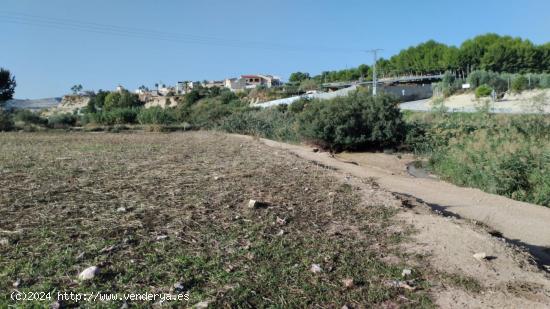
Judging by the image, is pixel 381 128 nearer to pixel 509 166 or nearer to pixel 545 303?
pixel 509 166

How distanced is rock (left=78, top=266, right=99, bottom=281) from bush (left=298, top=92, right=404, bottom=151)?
48.1ft

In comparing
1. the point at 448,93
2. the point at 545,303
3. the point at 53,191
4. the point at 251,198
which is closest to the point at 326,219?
the point at 251,198

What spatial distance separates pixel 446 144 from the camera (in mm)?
16875

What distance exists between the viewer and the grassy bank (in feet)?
32.4

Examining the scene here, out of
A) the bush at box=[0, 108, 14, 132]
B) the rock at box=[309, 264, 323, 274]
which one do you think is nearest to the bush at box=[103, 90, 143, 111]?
the bush at box=[0, 108, 14, 132]

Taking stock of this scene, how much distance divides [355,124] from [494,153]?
22.7 ft

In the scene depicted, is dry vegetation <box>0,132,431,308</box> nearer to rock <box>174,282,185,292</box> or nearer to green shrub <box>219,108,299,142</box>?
rock <box>174,282,185,292</box>

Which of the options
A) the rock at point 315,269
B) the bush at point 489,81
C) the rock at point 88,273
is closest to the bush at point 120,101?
the bush at point 489,81

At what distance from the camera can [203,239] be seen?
4.57m

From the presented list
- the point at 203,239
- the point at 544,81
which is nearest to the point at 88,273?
the point at 203,239

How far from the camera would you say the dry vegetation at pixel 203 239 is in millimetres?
3480

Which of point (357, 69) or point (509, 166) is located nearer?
point (509, 166)

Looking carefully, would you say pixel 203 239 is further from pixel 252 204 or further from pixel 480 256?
pixel 480 256

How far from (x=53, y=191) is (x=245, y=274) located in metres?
4.04
